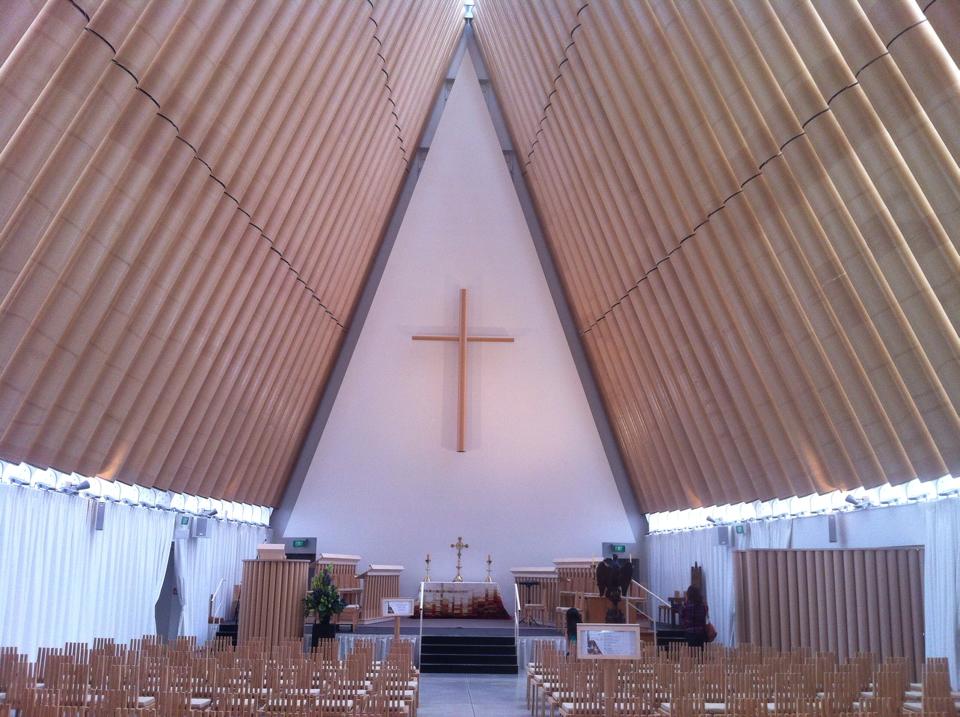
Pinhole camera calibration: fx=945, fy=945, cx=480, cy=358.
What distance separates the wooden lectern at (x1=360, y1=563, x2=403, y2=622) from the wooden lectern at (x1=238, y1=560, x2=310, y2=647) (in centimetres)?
465

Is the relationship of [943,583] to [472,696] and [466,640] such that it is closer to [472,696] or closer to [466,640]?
[472,696]

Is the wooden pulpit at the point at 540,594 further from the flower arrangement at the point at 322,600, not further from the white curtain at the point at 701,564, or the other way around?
the flower arrangement at the point at 322,600

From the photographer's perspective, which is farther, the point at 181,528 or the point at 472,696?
the point at 181,528

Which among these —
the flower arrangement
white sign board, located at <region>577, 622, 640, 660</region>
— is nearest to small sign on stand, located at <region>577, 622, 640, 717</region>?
white sign board, located at <region>577, 622, 640, 660</region>

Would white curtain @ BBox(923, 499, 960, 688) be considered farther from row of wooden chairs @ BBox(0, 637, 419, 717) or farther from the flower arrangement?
the flower arrangement

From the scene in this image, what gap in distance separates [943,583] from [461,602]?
1085 centimetres

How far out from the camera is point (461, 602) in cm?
1912

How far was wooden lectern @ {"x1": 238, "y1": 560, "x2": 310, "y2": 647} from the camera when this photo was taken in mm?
13281

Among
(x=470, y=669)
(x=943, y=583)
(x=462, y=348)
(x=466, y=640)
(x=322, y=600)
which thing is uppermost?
(x=462, y=348)

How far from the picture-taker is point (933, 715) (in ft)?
21.4

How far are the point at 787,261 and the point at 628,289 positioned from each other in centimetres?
558

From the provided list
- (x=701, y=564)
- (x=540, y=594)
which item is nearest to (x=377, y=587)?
Answer: (x=540, y=594)

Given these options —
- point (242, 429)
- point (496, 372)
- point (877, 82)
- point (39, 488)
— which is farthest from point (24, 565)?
point (496, 372)

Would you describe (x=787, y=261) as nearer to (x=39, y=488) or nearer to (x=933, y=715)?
(x=933, y=715)
